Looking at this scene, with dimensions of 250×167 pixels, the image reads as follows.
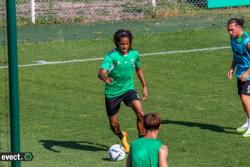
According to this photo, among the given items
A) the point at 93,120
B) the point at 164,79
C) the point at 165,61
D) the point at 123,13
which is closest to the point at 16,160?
the point at 93,120

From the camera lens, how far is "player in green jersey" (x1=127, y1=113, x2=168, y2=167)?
9805 millimetres

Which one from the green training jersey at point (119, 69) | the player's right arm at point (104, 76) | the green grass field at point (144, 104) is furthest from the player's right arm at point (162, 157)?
the green training jersey at point (119, 69)

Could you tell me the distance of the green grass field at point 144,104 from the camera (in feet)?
49.9

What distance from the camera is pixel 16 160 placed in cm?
1013

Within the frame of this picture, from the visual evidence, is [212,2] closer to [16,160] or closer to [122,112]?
[122,112]

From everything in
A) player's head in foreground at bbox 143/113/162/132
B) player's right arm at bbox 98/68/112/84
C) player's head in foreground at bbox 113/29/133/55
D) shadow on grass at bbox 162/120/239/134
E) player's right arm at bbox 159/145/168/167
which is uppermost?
player's head in foreground at bbox 113/29/133/55

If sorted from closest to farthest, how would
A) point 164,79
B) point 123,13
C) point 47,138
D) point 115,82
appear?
point 115,82, point 47,138, point 164,79, point 123,13

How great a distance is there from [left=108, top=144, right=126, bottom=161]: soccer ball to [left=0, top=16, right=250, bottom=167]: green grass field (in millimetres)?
90

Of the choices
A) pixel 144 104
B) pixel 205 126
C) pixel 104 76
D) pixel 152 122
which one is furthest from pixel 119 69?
pixel 152 122

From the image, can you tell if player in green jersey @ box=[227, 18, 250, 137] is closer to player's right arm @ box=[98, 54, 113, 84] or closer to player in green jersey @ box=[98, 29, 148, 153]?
player in green jersey @ box=[98, 29, 148, 153]

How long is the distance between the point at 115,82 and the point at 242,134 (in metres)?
2.70

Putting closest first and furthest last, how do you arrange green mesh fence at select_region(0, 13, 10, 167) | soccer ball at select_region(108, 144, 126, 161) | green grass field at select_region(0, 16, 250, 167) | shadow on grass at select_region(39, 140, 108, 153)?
soccer ball at select_region(108, 144, 126, 161) < green grass field at select_region(0, 16, 250, 167) < shadow on grass at select_region(39, 140, 108, 153) < green mesh fence at select_region(0, 13, 10, 167)

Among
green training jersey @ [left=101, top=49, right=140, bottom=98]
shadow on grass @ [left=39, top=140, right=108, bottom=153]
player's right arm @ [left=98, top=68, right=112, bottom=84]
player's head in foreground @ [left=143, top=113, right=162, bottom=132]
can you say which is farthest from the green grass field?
player's head in foreground @ [left=143, top=113, right=162, bottom=132]

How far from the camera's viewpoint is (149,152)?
9820 mm
